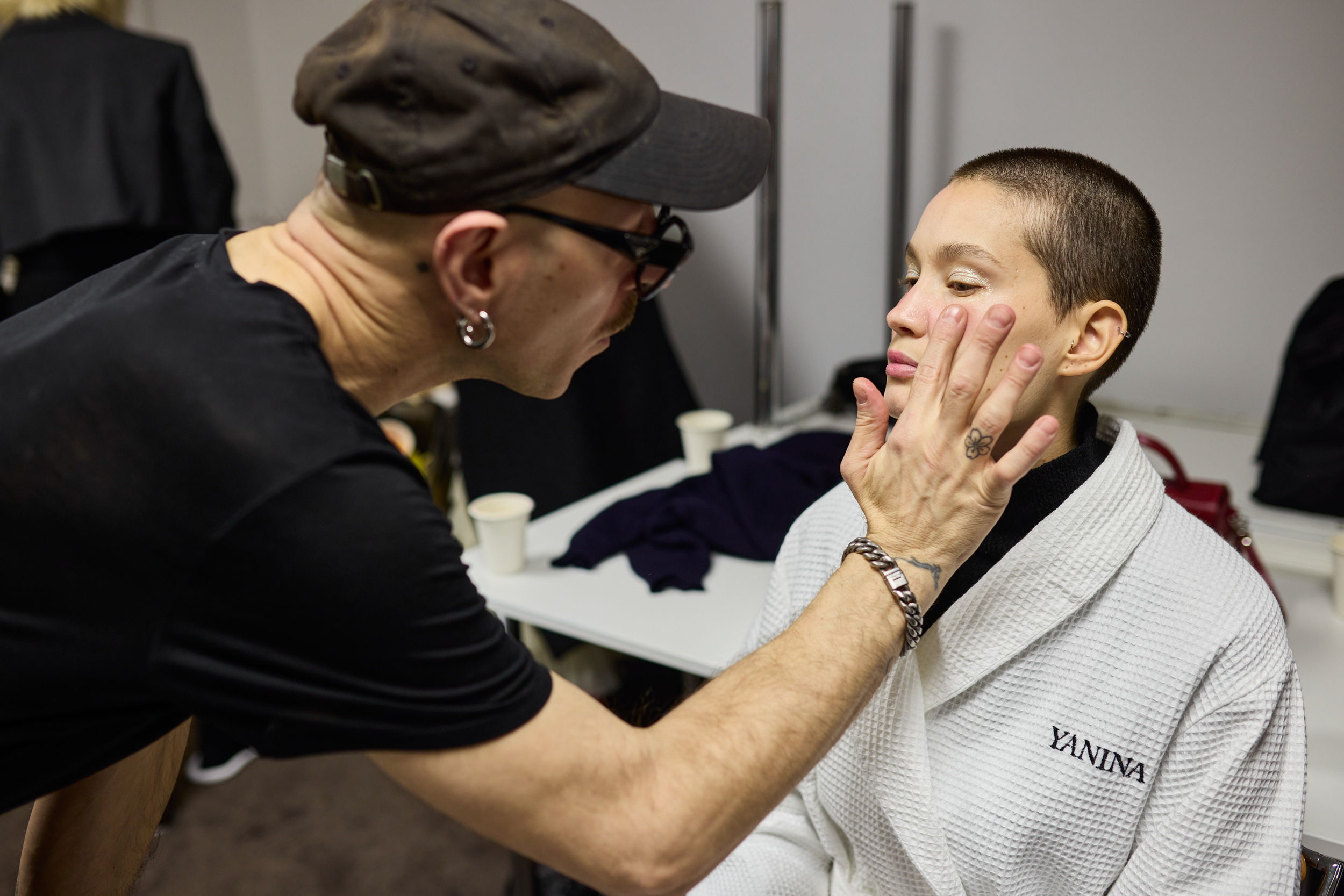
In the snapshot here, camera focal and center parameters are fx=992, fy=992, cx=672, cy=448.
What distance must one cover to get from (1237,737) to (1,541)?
3.33 ft

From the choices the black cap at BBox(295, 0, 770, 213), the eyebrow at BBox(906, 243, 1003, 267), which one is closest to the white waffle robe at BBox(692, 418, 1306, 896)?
the eyebrow at BBox(906, 243, 1003, 267)

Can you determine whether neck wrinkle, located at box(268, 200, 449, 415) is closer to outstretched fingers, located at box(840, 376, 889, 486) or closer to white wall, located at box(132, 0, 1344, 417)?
outstretched fingers, located at box(840, 376, 889, 486)

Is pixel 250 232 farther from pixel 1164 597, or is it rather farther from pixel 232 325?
pixel 1164 597

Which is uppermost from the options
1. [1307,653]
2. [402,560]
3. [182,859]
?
[402,560]

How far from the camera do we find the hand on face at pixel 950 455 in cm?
85

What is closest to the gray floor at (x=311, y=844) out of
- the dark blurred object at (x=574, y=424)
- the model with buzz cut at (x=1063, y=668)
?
the dark blurred object at (x=574, y=424)

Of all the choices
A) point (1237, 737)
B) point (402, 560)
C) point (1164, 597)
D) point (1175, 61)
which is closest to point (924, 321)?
point (1164, 597)

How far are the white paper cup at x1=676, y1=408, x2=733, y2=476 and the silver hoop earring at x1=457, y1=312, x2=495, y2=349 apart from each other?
1.18 metres

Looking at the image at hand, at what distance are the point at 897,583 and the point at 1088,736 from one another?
0.30 m

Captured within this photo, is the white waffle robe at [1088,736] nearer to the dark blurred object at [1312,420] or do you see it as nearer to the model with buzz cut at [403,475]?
the model with buzz cut at [403,475]

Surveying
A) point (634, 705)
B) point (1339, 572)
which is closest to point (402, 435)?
point (634, 705)

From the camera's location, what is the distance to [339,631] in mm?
661

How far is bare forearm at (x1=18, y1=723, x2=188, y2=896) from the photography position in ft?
3.55

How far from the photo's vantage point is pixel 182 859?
208 centimetres
